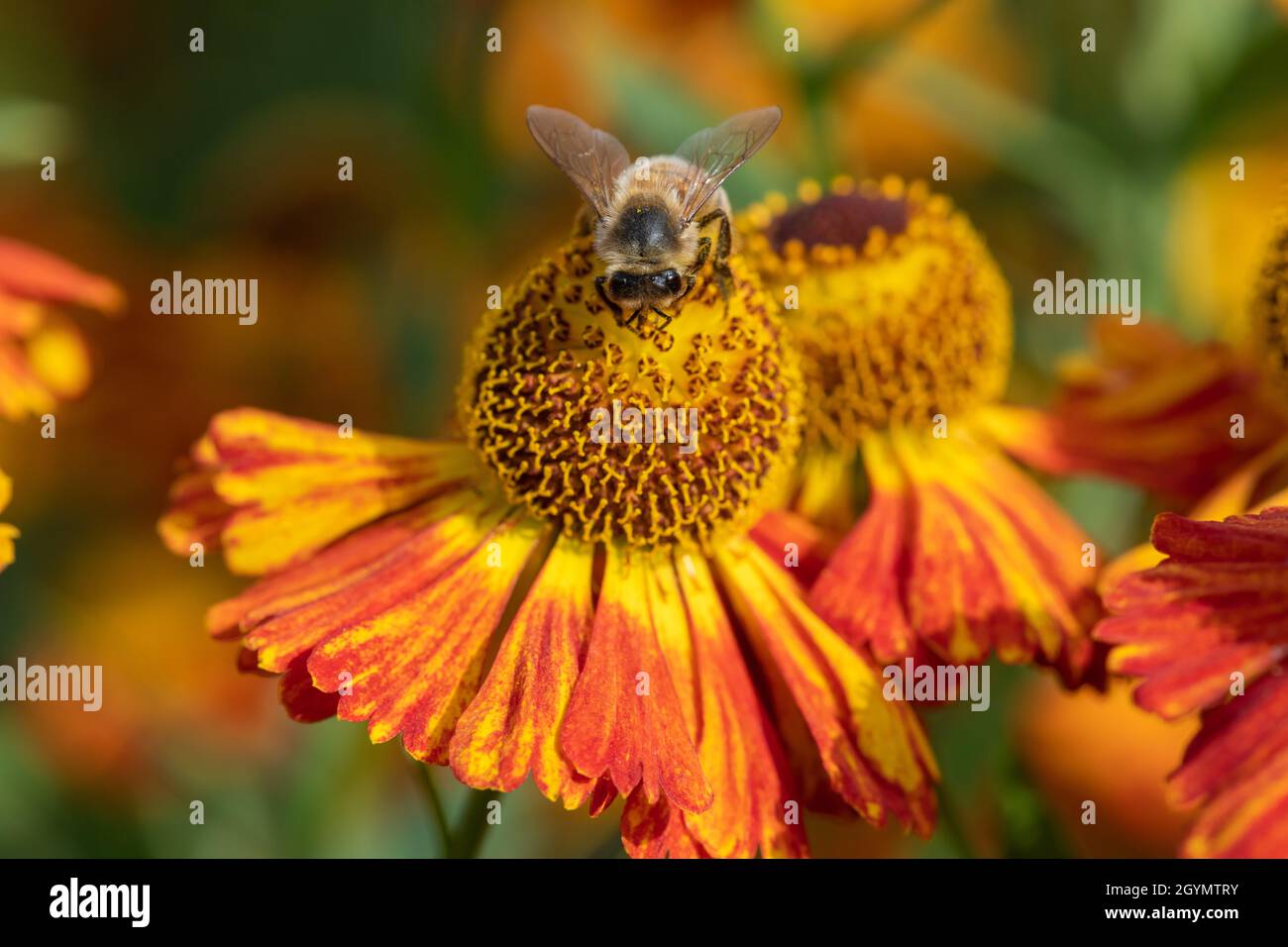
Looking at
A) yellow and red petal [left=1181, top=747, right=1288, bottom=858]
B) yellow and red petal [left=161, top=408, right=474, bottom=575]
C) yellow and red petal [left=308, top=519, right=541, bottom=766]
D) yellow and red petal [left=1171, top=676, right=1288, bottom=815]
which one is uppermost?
yellow and red petal [left=161, top=408, right=474, bottom=575]

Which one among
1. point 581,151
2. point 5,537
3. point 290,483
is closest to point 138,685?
point 290,483

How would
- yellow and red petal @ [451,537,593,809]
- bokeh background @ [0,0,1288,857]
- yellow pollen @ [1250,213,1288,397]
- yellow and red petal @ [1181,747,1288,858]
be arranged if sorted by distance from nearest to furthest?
yellow and red petal @ [1181,747,1288,858], yellow and red petal @ [451,537,593,809], yellow pollen @ [1250,213,1288,397], bokeh background @ [0,0,1288,857]

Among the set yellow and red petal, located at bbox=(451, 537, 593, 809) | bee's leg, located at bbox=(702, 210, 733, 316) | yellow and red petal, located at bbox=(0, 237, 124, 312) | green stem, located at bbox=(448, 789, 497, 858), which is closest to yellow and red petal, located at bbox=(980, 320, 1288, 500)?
bee's leg, located at bbox=(702, 210, 733, 316)

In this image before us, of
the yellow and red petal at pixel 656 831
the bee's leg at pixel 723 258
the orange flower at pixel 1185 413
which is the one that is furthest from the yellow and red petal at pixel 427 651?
the orange flower at pixel 1185 413

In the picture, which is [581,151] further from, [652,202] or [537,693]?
[537,693]

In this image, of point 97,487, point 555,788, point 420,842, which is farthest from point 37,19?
point 555,788

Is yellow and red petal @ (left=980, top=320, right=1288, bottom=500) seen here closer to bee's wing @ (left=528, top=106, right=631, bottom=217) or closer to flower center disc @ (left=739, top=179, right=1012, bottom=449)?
flower center disc @ (left=739, top=179, right=1012, bottom=449)
